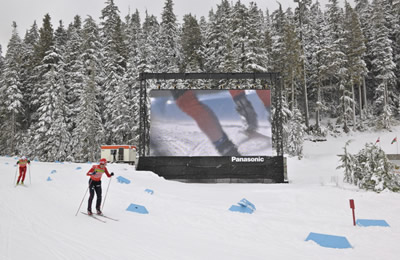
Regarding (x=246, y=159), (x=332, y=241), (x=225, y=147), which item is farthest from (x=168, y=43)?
(x=332, y=241)

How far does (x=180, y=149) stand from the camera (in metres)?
18.1

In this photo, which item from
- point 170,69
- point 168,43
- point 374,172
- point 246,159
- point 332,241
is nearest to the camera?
point 332,241

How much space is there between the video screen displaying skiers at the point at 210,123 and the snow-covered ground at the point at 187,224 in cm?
444

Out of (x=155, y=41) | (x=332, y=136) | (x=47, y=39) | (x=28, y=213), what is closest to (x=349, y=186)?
(x=28, y=213)

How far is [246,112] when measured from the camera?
1847 centimetres

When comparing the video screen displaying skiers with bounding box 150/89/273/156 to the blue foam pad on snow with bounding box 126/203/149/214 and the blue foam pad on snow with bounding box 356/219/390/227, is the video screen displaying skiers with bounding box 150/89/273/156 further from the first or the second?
the blue foam pad on snow with bounding box 356/219/390/227

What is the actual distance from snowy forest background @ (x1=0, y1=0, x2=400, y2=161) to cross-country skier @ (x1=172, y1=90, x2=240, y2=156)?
40.1 ft

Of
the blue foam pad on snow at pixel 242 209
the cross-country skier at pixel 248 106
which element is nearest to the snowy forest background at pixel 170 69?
the cross-country skier at pixel 248 106

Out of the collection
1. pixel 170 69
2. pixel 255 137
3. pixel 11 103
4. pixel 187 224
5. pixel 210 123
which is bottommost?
pixel 187 224

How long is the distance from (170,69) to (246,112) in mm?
21947

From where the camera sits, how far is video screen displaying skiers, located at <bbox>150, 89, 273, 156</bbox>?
1808cm

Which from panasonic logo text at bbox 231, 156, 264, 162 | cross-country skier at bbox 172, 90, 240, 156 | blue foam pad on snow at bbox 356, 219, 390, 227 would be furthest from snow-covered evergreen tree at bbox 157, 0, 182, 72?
blue foam pad on snow at bbox 356, 219, 390, 227

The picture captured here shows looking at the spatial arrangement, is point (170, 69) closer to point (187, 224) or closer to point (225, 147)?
point (225, 147)

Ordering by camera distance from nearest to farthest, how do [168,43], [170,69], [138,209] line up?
[138,209]
[170,69]
[168,43]
